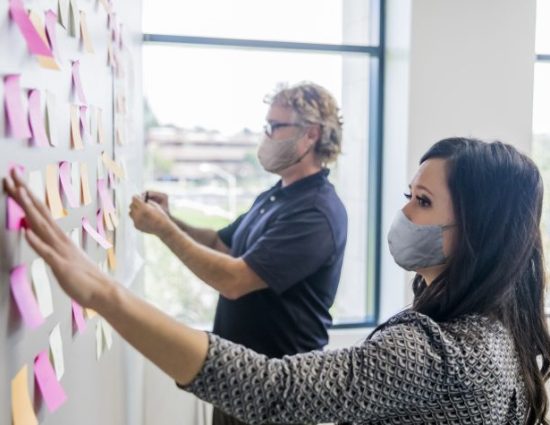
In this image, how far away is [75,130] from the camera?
3.18 feet

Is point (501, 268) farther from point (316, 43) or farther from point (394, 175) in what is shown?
point (316, 43)

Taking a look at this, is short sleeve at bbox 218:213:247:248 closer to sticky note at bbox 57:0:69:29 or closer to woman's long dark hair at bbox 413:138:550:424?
woman's long dark hair at bbox 413:138:550:424

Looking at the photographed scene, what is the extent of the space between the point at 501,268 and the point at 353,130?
6.42 ft

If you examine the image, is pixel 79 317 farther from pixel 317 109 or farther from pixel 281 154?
pixel 317 109

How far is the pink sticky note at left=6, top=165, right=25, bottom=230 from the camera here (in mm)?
683

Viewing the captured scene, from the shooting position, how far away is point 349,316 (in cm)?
300

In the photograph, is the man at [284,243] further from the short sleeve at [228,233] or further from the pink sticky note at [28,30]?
the pink sticky note at [28,30]

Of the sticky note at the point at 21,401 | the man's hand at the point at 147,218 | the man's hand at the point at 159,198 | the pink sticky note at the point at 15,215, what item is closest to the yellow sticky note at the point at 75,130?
the pink sticky note at the point at 15,215

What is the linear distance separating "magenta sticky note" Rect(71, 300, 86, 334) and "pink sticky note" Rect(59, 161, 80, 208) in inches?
6.4

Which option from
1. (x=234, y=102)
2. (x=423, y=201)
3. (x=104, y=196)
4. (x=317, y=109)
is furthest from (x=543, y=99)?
(x=104, y=196)

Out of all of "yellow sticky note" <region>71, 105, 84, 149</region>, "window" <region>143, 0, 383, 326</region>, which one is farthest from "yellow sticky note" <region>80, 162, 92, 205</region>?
"window" <region>143, 0, 383, 326</region>

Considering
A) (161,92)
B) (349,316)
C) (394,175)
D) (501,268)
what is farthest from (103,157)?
(349,316)

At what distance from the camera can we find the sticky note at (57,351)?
854 mm

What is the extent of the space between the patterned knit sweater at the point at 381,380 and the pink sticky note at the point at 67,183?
1.00 ft
